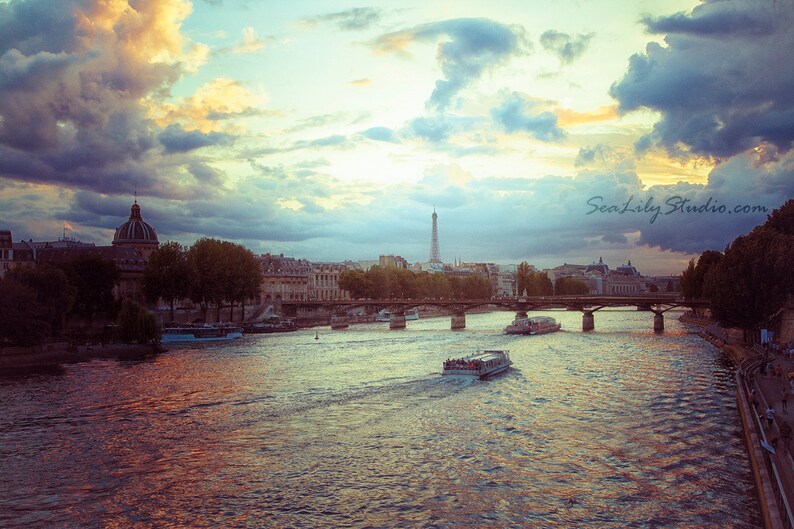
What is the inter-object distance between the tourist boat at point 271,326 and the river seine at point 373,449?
44032 mm

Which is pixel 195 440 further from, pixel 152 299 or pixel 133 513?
pixel 152 299

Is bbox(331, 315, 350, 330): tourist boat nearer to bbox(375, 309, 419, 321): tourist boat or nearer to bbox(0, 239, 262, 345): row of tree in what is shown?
bbox(0, 239, 262, 345): row of tree

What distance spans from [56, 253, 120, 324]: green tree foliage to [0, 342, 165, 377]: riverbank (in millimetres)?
16428

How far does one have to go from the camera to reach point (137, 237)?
11981 centimetres

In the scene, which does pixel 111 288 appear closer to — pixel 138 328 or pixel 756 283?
pixel 138 328

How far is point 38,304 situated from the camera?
61.1 metres

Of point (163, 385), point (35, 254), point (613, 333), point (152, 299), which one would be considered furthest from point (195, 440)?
point (35, 254)

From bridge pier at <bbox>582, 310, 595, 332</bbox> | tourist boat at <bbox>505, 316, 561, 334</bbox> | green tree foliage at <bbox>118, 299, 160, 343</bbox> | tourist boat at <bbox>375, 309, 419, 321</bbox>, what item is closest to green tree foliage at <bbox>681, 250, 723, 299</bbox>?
bridge pier at <bbox>582, 310, 595, 332</bbox>

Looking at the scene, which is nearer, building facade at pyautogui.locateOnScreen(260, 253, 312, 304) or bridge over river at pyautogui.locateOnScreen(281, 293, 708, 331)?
bridge over river at pyautogui.locateOnScreen(281, 293, 708, 331)

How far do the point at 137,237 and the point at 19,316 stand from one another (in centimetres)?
6334

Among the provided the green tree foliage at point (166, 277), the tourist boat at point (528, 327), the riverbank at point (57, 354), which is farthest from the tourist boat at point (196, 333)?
the tourist boat at point (528, 327)

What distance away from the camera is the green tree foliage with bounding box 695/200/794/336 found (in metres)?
59.8

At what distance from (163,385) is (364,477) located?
25467 millimetres

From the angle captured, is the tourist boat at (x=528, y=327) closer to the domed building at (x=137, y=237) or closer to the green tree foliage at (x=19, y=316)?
the green tree foliage at (x=19, y=316)
